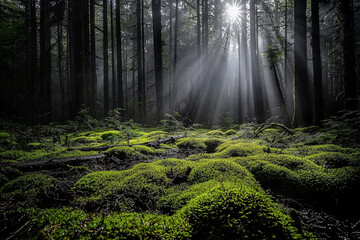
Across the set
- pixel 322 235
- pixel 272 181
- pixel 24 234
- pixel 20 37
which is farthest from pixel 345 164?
pixel 20 37

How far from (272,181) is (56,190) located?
2.53m

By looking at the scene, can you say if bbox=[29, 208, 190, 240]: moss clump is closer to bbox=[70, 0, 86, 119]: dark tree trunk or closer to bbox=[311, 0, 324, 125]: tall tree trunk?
bbox=[311, 0, 324, 125]: tall tree trunk

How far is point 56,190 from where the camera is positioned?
6.50 ft

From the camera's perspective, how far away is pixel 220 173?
216 centimetres

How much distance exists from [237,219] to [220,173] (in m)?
0.96

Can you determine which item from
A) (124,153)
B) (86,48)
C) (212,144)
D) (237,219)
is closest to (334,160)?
(237,219)

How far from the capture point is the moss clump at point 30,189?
69.4 inches

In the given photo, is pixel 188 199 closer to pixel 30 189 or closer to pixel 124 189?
pixel 124 189

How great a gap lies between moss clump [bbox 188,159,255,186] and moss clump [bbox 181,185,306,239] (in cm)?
64

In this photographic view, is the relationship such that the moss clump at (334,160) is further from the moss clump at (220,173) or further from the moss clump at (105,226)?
the moss clump at (105,226)

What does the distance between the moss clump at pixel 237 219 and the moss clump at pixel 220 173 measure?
64cm

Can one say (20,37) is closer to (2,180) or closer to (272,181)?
(2,180)

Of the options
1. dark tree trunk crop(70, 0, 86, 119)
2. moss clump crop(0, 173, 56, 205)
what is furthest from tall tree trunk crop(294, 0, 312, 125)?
dark tree trunk crop(70, 0, 86, 119)

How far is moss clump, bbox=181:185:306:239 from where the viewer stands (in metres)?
1.14
